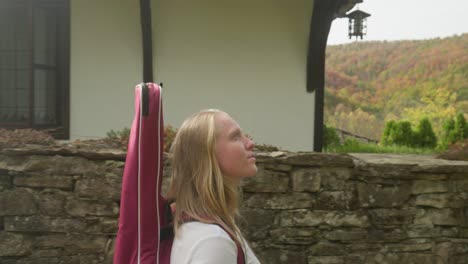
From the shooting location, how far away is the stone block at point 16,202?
4.04 m

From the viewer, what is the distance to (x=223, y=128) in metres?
1.29

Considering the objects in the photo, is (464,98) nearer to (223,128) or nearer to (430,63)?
(430,63)

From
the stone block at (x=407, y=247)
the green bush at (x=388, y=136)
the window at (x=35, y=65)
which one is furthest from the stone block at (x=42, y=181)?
the green bush at (x=388, y=136)

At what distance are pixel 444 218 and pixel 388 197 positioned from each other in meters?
0.52

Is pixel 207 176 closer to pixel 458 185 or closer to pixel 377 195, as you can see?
pixel 377 195

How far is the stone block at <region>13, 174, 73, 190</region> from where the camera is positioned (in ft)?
13.3

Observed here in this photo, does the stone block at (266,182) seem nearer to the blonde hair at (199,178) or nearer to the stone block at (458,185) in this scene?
the stone block at (458,185)

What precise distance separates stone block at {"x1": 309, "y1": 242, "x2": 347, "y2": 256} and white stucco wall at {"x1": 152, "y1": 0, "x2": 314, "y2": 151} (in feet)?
4.96

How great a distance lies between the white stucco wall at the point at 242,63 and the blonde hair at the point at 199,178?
425 cm

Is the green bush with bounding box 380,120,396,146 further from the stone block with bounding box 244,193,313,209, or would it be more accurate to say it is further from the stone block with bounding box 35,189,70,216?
the stone block with bounding box 35,189,70,216

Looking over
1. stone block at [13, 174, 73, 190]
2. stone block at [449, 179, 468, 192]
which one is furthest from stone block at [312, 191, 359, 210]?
stone block at [13, 174, 73, 190]

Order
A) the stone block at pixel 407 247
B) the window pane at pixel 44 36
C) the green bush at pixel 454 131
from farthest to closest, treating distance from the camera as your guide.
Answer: the green bush at pixel 454 131
the window pane at pixel 44 36
the stone block at pixel 407 247

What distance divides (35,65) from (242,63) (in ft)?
6.91

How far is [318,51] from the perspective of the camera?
5.48 metres
